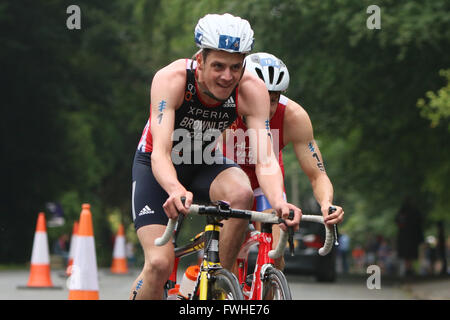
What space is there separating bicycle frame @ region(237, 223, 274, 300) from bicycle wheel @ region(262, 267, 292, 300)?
6cm

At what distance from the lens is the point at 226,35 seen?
5105 mm

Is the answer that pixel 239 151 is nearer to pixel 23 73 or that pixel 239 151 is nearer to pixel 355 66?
pixel 355 66

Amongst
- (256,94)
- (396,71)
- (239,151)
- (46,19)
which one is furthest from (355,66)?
(256,94)

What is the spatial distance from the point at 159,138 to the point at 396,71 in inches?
579

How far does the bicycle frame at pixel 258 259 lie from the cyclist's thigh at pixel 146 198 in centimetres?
64

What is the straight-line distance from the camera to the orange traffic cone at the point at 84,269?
8172 millimetres

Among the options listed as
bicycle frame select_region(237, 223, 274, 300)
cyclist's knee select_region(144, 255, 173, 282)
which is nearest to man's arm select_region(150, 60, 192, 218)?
cyclist's knee select_region(144, 255, 173, 282)

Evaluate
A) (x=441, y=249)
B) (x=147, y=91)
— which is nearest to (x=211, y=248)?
(x=441, y=249)

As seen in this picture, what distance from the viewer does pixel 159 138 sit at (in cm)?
520

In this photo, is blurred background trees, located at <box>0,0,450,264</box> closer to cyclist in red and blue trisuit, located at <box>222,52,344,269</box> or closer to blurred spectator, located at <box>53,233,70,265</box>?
blurred spectator, located at <box>53,233,70,265</box>

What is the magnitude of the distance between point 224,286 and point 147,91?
28056mm

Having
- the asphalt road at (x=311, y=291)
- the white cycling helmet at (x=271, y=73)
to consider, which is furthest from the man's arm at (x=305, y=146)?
the asphalt road at (x=311, y=291)

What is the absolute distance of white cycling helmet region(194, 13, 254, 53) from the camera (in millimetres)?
5105

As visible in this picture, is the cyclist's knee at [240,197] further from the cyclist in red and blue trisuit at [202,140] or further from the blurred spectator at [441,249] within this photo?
the blurred spectator at [441,249]
